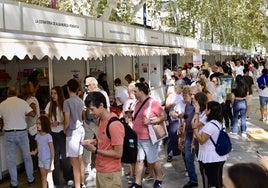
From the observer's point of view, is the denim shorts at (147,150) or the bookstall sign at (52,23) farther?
the bookstall sign at (52,23)

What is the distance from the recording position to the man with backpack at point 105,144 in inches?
170

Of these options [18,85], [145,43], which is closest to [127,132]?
[18,85]

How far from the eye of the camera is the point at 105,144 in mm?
4430

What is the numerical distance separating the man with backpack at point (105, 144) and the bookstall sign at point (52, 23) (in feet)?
12.7

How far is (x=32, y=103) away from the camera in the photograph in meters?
8.17

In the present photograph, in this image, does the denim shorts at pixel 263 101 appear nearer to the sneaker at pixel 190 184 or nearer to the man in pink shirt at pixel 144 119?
the sneaker at pixel 190 184

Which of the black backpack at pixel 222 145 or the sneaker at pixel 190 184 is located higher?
the black backpack at pixel 222 145

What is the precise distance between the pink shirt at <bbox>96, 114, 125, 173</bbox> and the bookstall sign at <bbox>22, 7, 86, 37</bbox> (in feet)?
12.9

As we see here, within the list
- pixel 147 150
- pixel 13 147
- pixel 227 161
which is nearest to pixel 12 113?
pixel 13 147

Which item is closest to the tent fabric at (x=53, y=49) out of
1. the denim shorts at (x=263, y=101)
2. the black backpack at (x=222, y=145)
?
the black backpack at (x=222, y=145)

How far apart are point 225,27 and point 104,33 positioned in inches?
1373

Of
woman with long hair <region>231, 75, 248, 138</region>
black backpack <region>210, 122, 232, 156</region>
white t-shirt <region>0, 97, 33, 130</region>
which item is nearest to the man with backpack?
black backpack <region>210, 122, 232, 156</region>

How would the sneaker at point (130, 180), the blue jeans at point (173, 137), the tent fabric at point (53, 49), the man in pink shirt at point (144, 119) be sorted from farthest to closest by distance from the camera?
1. the blue jeans at point (173, 137)
2. the sneaker at point (130, 180)
3. the man in pink shirt at point (144, 119)
4. the tent fabric at point (53, 49)

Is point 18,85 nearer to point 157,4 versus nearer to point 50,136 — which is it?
point 50,136
